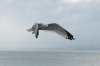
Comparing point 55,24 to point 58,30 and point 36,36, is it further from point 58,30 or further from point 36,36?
point 36,36

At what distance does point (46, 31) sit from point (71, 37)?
683 millimetres

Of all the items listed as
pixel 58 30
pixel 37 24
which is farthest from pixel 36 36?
pixel 58 30

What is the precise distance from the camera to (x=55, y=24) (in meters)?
9.51

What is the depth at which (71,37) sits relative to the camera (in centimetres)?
936

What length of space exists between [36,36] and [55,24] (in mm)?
1334

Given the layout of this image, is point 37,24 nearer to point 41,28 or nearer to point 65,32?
point 41,28

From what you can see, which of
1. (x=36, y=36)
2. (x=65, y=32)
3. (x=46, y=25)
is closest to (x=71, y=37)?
(x=65, y=32)

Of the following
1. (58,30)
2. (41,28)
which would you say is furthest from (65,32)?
(41,28)

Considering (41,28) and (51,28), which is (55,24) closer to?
(51,28)

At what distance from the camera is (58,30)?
9.27m

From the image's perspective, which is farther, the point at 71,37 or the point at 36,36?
the point at 71,37

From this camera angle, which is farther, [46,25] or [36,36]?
[46,25]

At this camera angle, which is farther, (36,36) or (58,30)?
(58,30)

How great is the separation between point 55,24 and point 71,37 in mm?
566
